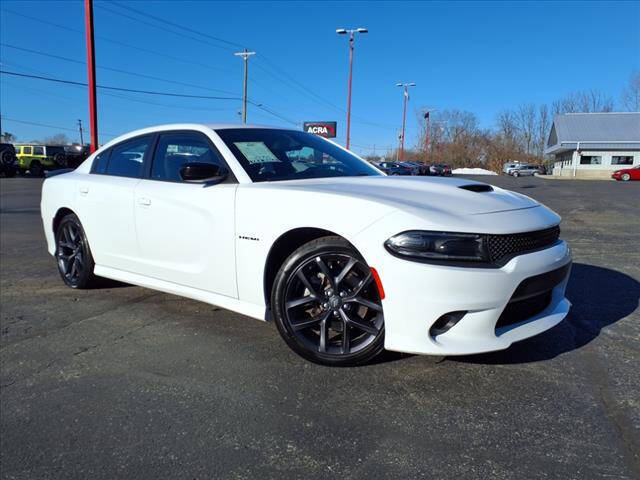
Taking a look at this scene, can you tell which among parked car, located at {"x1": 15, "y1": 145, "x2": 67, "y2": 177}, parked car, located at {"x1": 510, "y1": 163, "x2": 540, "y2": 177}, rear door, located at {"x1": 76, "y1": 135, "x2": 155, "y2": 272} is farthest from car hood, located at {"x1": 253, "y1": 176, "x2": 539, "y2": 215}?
parked car, located at {"x1": 510, "y1": 163, "x2": 540, "y2": 177}

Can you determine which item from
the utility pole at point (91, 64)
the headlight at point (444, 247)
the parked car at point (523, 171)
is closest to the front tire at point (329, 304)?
the headlight at point (444, 247)

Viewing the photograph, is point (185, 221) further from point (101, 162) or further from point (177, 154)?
point (101, 162)

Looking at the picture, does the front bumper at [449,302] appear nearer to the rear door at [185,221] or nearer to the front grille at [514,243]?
the front grille at [514,243]

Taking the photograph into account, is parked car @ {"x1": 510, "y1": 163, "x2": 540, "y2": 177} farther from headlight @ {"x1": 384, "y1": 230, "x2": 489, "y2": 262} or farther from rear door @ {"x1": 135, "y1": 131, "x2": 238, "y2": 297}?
headlight @ {"x1": 384, "y1": 230, "x2": 489, "y2": 262}

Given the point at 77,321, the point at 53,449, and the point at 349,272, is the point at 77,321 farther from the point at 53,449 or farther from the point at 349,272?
the point at 349,272

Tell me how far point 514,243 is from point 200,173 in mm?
1971

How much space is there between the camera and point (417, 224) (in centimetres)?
249

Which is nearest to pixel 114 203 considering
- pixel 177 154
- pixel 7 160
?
pixel 177 154

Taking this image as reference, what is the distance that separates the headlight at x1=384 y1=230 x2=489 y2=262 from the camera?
2475mm

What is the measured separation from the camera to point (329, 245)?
2.78 meters

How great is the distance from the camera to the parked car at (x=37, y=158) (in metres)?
34.4

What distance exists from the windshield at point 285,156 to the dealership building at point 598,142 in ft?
177

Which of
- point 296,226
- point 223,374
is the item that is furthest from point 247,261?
point 223,374

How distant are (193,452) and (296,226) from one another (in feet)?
4.33
